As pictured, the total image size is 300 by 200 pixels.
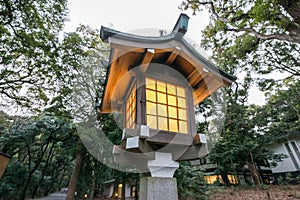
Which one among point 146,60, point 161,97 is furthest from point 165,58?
point 161,97

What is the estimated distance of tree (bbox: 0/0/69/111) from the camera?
15.8 feet

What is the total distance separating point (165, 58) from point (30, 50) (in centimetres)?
487

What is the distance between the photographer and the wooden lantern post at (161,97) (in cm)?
238

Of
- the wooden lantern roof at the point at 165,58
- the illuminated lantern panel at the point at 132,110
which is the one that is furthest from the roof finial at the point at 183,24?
the illuminated lantern panel at the point at 132,110

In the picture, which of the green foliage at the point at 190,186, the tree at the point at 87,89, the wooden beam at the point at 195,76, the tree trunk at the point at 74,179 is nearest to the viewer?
the wooden beam at the point at 195,76

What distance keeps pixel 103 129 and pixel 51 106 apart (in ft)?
9.29

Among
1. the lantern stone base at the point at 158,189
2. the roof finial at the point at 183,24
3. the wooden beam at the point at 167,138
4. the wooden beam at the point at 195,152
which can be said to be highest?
the roof finial at the point at 183,24

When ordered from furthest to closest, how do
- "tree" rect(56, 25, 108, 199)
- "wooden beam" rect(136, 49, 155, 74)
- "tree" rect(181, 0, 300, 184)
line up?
"tree" rect(56, 25, 108, 199) → "tree" rect(181, 0, 300, 184) → "wooden beam" rect(136, 49, 155, 74)

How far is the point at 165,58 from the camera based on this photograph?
9.66 ft

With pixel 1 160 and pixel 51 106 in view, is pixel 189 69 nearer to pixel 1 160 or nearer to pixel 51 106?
pixel 1 160

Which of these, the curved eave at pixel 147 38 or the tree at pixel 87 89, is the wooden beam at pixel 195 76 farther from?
the tree at pixel 87 89

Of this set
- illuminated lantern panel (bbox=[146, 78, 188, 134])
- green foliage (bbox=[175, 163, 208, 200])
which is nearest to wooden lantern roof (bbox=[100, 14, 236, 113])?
illuminated lantern panel (bbox=[146, 78, 188, 134])

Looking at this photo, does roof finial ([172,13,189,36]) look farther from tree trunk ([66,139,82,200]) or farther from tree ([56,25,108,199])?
tree trunk ([66,139,82,200])

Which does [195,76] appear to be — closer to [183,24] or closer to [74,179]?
[183,24]
